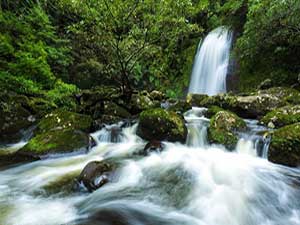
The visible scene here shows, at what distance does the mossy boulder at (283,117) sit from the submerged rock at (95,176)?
4.23m

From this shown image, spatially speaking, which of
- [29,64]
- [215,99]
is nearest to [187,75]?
[215,99]

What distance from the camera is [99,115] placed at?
868 cm

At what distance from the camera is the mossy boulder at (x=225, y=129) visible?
5945 millimetres

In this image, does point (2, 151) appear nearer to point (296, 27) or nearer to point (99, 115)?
point (99, 115)

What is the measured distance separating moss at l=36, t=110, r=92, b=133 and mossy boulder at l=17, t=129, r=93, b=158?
1.87 feet

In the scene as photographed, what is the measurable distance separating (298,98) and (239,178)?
4.45 meters

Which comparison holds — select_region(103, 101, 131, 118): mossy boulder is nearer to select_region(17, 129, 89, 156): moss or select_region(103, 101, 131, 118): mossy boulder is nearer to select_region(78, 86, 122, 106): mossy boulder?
select_region(78, 86, 122, 106): mossy boulder

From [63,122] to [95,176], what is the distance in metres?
2.94

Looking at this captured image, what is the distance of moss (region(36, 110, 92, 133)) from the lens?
6.63 meters

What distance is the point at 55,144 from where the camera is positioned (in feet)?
18.7

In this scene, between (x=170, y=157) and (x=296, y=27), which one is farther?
(x=296, y=27)

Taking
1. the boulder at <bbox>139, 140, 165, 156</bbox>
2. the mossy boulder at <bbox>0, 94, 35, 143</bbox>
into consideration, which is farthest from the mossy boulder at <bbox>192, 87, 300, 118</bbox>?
Result: the mossy boulder at <bbox>0, 94, 35, 143</bbox>

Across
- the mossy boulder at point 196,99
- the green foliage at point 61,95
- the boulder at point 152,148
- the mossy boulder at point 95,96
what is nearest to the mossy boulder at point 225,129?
the boulder at point 152,148

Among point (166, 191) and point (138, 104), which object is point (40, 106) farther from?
point (166, 191)
